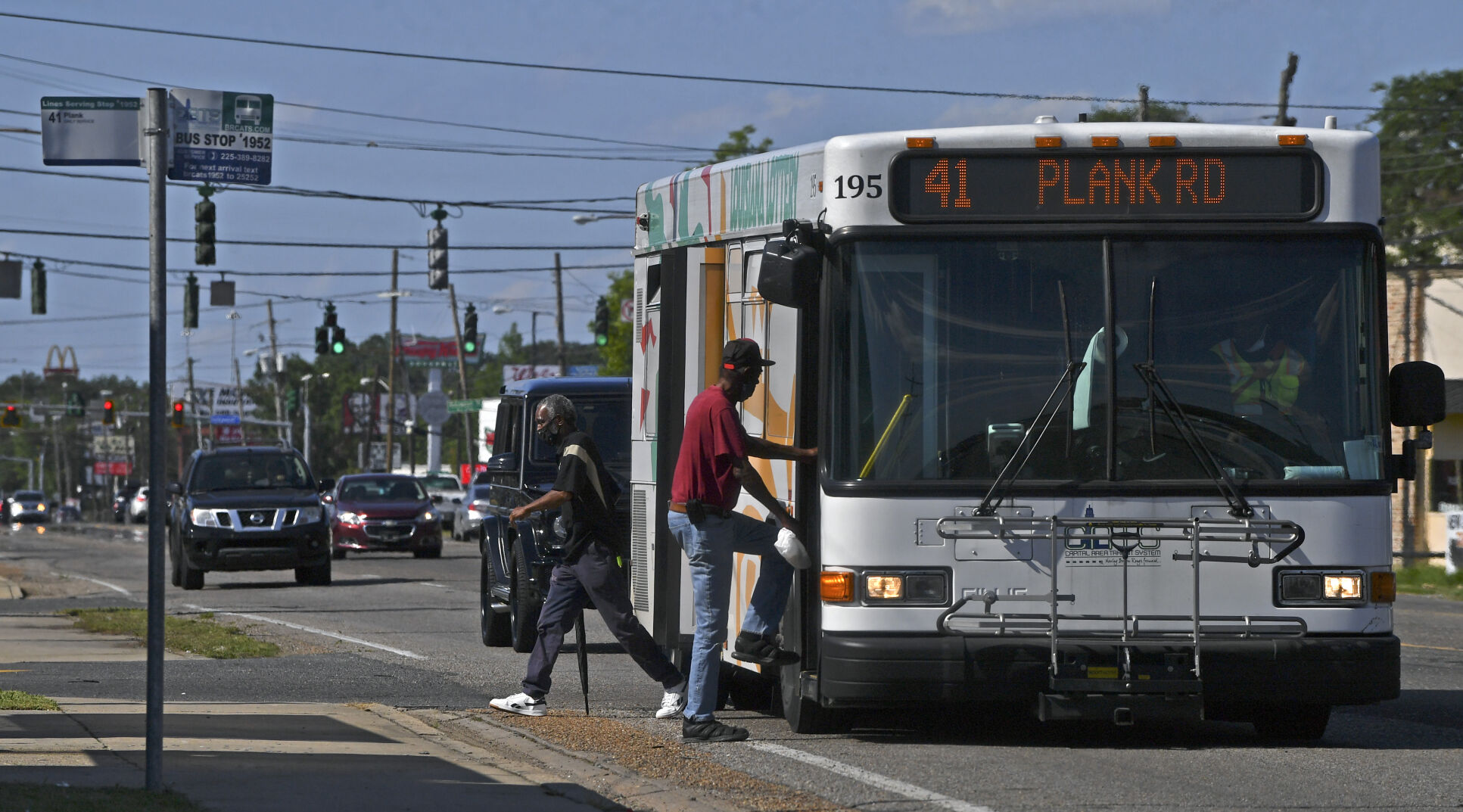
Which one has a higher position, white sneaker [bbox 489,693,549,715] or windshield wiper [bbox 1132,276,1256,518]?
windshield wiper [bbox 1132,276,1256,518]

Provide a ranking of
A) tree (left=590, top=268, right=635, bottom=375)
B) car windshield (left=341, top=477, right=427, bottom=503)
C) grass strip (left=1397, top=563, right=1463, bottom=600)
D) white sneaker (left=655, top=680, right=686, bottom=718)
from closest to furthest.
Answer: white sneaker (left=655, top=680, right=686, bottom=718) → grass strip (left=1397, top=563, right=1463, bottom=600) → car windshield (left=341, top=477, right=427, bottom=503) → tree (left=590, top=268, right=635, bottom=375)

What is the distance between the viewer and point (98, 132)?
281 inches

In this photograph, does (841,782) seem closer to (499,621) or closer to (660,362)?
(660,362)

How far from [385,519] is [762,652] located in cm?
2483

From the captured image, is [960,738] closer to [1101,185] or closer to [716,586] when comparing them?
[716,586]

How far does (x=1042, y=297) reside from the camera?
359 inches

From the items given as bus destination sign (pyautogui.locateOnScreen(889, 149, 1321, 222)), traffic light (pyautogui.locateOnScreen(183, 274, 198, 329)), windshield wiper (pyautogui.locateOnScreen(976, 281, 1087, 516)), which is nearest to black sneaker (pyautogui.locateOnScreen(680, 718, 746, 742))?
windshield wiper (pyautogui.locateOnScreen(976, 281, 1087, 516))

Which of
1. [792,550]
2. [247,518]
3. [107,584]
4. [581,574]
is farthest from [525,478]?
[107,584]

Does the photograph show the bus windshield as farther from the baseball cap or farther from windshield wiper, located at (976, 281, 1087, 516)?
the baseball cap

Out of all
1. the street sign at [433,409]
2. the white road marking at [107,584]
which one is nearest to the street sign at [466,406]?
the street sign at [433,409]

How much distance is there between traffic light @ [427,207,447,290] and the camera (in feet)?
113

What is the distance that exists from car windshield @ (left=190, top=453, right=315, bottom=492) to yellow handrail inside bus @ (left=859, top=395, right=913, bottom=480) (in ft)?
61.6

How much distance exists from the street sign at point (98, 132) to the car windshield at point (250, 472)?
779 inches

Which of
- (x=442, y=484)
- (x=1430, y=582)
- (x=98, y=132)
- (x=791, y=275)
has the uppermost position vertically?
(x=98, y=132)
